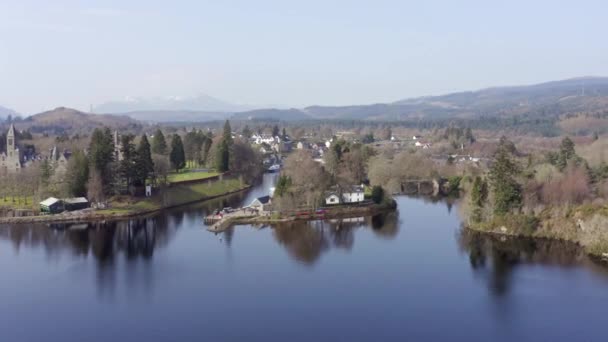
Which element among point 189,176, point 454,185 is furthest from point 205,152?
point 454,185

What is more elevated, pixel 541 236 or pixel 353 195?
pixel 353 195

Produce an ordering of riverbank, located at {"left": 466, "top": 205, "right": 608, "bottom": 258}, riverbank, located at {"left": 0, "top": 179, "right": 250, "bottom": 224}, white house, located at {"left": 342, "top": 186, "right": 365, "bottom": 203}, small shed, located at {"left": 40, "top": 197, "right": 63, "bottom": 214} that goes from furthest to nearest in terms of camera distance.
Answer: white house, located at {"left": 342, "top": 186, "right": 365, "bottom": 203}
small shed, located at {"left": 40, "top": 197, "right": 63, "bottom": 214}
riverbank, located at {"left": 0, "top": 179, "right": 250, "bottom": 224}
riverbank, located at {"left": 466, "top": 205, "right": 608, "bottom": 258}

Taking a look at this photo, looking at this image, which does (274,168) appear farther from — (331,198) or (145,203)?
(145,203)

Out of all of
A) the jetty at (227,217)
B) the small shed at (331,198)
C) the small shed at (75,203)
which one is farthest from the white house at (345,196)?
the small shed at (75,203)

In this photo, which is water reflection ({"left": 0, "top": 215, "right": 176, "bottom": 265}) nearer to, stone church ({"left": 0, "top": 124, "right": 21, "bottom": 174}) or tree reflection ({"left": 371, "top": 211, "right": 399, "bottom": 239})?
tree reflection ({"left": 371, "top": 211, "right": 399, "bottom": 239})

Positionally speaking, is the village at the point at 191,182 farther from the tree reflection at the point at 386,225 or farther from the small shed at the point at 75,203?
the tree reflection at the point at 386,225

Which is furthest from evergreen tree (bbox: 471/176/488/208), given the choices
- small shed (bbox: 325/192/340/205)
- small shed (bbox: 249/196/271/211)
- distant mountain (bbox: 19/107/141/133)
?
distant mountain (bbox: 19/107/141/133)

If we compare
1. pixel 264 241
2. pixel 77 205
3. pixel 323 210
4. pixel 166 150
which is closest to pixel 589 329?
pixel 264 241

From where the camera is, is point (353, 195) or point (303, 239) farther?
point (353, 195)
